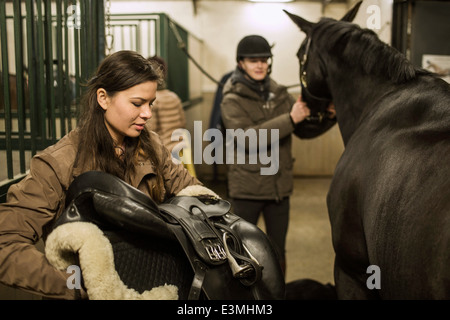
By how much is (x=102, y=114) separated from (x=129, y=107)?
0.10m

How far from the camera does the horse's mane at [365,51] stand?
1551 mm

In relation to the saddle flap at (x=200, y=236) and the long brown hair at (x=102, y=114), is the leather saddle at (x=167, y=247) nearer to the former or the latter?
Answer: the saddle flap at (x=200, y=236)

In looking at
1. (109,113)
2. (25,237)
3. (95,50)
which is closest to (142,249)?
(25,237)

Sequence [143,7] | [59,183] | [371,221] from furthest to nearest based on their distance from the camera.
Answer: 1. [143,7]
2. [371,221]
3. [59,183]

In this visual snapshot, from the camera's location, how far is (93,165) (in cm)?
113

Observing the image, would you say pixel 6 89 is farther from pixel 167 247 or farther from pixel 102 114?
pixel 167 247

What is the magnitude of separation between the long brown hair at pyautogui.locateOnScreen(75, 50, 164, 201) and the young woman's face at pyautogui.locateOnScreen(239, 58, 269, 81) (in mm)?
1207

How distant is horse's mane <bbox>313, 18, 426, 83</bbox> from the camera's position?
1.55m

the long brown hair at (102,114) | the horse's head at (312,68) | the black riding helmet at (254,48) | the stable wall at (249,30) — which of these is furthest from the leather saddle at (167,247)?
the stable wall at (249,30)

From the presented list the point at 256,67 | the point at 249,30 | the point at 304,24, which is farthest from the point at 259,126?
the point at 249,30

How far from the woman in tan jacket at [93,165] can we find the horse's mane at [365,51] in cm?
83
